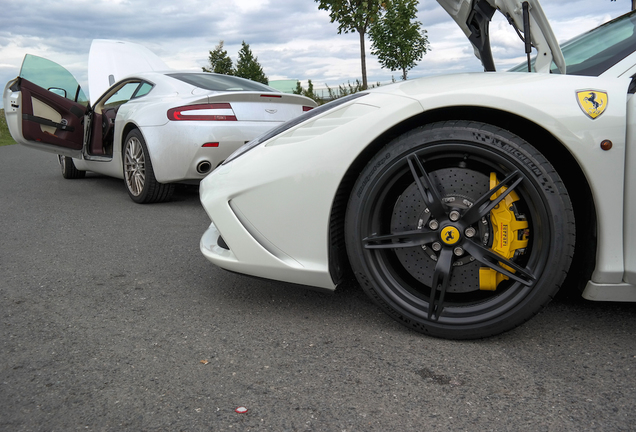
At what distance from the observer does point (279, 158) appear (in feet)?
7.17

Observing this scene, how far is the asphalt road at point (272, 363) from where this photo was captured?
1569 millimetres

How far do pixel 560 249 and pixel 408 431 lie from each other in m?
0.86

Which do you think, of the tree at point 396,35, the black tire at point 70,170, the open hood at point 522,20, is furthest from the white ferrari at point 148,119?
the tree at point 396,35

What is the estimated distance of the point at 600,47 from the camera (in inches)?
95.0

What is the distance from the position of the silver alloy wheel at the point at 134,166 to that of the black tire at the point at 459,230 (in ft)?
11.9

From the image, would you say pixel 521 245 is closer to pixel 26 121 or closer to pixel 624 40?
pixel 624 40

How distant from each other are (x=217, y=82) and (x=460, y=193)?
13.0 ft

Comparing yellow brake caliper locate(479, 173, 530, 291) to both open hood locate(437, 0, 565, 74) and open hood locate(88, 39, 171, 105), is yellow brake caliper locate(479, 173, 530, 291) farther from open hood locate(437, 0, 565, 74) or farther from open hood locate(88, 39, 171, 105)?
open hood locate(88, 39, 171, 105)

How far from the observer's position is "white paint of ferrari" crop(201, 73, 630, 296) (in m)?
1.84

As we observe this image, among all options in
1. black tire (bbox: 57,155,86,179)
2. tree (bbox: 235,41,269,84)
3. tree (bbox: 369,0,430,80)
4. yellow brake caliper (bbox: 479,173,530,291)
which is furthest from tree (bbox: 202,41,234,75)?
yellow brake caliper (bbox: 479,173,530,291)

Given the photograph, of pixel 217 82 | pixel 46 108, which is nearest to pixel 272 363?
pixel 217 82

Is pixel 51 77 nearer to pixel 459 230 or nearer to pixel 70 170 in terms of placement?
pixel 70 170

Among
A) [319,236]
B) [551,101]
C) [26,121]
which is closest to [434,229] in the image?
[319,236]

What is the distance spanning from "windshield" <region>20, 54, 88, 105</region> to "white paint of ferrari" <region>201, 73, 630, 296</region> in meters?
4.16
